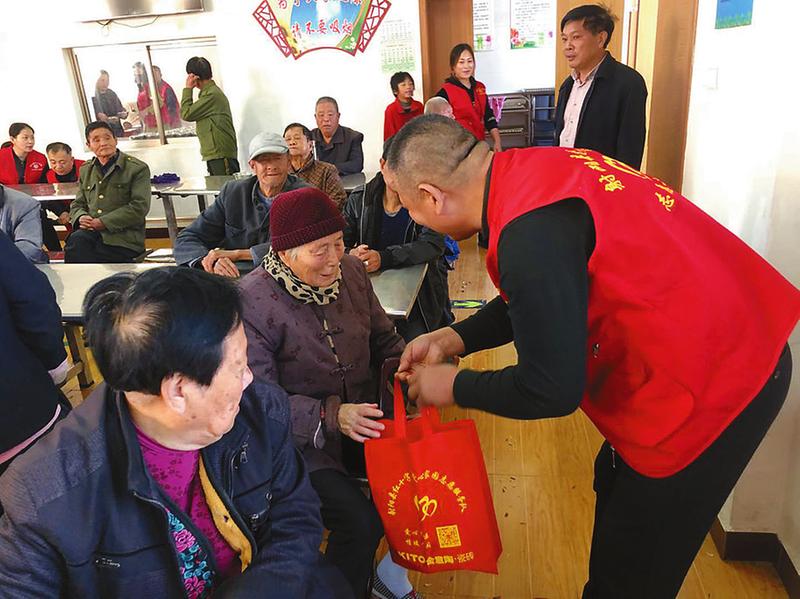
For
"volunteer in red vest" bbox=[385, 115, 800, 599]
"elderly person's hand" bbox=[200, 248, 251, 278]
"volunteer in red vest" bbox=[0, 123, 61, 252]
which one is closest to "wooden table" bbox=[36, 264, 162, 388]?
→ "elderly person's hand" bbox=[200, 248, 251, 278]

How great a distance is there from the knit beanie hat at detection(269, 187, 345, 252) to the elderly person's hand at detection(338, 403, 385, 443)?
0.48 meters

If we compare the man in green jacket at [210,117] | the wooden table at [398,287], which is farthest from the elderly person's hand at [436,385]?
the man in green jacket at [210,117]

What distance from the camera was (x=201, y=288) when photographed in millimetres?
976

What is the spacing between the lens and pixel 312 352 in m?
1.74

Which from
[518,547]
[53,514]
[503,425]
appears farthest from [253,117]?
[53,514]

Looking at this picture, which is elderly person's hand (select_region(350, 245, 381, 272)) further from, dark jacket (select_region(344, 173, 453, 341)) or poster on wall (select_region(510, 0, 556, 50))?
poster on wall (select_region(510, 0, 556, 50))

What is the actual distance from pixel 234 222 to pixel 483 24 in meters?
7.07

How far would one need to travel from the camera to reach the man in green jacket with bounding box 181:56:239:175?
5.84 metres

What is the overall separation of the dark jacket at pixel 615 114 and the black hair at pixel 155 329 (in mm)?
2703

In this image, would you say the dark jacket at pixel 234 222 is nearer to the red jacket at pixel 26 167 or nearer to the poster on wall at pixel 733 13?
the poster on wall at pixel 733 13

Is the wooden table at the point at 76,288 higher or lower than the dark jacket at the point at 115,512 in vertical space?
lower

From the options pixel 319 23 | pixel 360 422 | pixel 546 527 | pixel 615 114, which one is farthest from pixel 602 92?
pixel 319 23

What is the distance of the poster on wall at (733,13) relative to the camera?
1.77 meters

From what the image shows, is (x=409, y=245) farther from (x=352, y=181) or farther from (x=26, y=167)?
(x=26, y=167)
